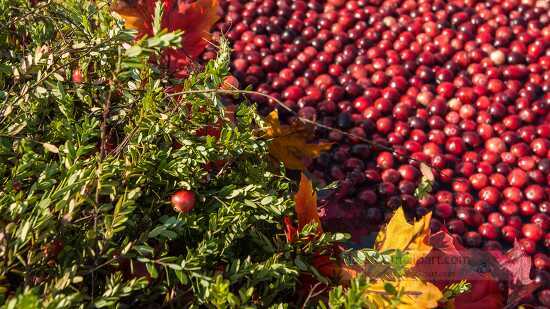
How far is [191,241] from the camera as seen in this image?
91 centimetres

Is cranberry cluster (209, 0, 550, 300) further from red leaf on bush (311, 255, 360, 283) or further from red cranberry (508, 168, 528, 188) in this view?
red leaf on bush (311, 255, 360, 283)

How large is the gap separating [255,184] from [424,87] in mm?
1444

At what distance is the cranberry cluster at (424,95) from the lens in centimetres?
187

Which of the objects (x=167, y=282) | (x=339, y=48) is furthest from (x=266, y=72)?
(x=167, y=282)

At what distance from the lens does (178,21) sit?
1.34 metres

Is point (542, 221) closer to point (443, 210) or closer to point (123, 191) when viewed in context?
point (443, 210)

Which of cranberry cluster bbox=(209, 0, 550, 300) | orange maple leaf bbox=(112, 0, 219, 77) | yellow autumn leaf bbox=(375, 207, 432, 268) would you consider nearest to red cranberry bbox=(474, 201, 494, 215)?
cranberry cluster bbox=(209, 0, 550, 300)

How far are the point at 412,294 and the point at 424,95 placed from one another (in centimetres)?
144

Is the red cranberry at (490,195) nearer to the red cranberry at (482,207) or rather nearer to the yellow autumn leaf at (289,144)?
the red cranberry at (482,207)

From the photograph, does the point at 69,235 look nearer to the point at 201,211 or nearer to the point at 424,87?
the point at 201,211

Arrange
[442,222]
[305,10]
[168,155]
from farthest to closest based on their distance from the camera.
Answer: [305,10] < [442,222] < [168,155]

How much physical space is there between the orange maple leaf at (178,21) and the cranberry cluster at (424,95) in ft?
2.19

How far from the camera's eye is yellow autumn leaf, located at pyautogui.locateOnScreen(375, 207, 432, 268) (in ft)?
3.12

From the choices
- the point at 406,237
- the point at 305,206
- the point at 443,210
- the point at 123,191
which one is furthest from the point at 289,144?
the point at 443,210
